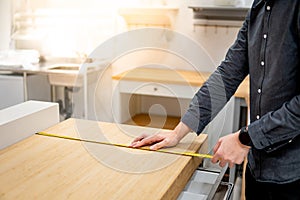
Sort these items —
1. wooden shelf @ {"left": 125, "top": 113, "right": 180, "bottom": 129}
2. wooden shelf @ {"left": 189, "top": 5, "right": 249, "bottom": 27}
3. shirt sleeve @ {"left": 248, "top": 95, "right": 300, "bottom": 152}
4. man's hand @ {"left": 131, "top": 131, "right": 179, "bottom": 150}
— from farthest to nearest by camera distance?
1. wooden shelf @ {"left": 189, "top": 5, "right": 249, "bottom": 27}
2. wooden shelf @ {"left": 125, "top": 113, "right": 180, "bottom": 129}
3. man's hand @ {"left": 131, "top": 131, "right": 179, "bottom": 150}
4. shirt sleeve @ {"left": 248, "top": 95, "right": 300, "bottom": 152}

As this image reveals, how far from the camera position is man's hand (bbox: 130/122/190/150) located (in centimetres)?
133

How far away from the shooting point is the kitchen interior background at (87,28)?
137 inches

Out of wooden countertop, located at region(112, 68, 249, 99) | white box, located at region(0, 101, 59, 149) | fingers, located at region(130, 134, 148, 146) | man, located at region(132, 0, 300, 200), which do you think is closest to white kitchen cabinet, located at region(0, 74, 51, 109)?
wooden countertop, located at region(112, 68, 249, 99)

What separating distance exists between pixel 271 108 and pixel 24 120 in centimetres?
89

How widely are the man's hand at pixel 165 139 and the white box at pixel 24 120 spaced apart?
0.41 metres

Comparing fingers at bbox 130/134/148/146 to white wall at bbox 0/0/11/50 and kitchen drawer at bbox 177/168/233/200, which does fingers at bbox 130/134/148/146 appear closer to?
kitchen drawer at bbox 177/168/233/200

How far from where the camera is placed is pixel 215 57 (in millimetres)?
3488

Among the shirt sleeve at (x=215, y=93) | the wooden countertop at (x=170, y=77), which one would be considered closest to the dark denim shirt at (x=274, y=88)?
the shirt sleeve at (x=215, y=93)

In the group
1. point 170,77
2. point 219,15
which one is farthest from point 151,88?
point 219,15

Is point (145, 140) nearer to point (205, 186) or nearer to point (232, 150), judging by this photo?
point (205, 186)

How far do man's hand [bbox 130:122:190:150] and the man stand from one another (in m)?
0.22

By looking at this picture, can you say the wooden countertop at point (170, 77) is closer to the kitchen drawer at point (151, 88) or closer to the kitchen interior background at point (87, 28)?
the kitchen drawer at point (151, 88)

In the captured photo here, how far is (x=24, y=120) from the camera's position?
1.44 metres

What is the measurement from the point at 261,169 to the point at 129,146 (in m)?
0.45
